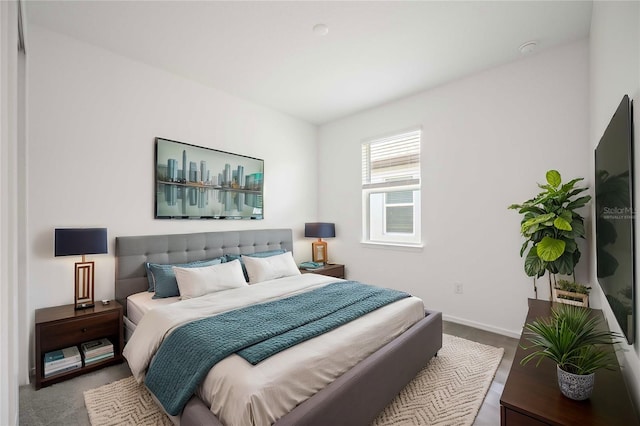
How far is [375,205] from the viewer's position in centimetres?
435

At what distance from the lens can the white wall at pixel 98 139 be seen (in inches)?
95.2

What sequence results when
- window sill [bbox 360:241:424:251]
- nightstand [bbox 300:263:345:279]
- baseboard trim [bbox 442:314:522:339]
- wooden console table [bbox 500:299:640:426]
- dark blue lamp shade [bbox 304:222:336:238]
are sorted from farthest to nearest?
1. dark blue lamp shade [bbox 304:222:336:238]
2. nightstand [bbox 300:263:345:279]
3. window sill [bbox 360:241:424:251]
4. baseboard trim [bbox 442:314:522:339]
5. wooden console table [bbox 500:299:640:426]

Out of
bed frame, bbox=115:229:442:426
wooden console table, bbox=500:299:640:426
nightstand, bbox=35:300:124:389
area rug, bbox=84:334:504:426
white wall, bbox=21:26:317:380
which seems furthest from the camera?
white wall, bbox=21:26:317:380

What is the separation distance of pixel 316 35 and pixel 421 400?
2987 millimetres

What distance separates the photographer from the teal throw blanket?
1547mm

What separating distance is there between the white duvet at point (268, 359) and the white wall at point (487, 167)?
1.20 meters

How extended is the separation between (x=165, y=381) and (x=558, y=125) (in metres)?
3.79

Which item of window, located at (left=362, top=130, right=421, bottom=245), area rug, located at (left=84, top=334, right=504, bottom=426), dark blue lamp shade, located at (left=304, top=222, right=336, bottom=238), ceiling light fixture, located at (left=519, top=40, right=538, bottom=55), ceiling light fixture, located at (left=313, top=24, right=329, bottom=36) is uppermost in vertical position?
ceiling light fixture, located at (left=313, top=24, right=329, bottom=36)

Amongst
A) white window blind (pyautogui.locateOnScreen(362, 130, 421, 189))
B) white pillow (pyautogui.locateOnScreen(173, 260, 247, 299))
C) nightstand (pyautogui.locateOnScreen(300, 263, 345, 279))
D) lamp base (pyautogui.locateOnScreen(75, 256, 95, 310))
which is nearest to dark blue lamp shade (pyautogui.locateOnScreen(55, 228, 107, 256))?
lamp base (pyautogui.locateOnScreen(75, 256, 95, 310))

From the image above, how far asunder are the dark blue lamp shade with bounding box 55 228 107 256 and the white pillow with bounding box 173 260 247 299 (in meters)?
0.64

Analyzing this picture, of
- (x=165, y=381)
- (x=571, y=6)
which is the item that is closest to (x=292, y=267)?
(x=165, y=381)

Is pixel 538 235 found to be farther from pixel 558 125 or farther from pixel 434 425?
pixel 434 425

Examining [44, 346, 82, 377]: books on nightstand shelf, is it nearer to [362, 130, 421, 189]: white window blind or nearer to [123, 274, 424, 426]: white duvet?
[123, 274, 424, 426]: white duvet

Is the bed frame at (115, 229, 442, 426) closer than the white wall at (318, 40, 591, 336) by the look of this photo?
Yes
